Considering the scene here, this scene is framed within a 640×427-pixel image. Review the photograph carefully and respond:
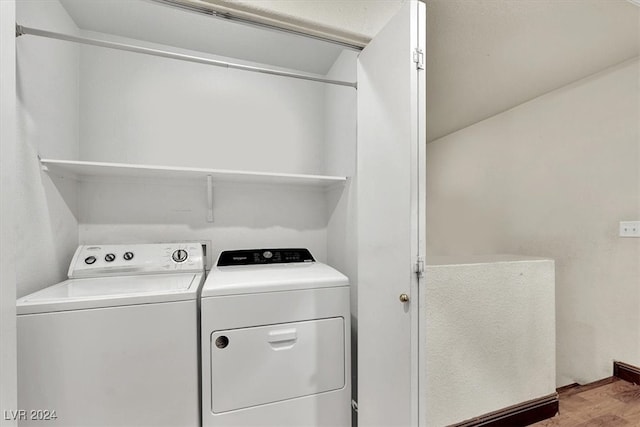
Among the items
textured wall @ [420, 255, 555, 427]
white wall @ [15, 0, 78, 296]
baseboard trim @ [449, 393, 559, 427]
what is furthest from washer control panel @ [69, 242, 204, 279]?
baseboard trim @ [449, 393, 559, 427]

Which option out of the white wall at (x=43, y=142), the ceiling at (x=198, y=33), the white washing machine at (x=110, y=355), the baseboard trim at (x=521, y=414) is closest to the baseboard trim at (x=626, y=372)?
the baseboard trim at (x=521, y=414)

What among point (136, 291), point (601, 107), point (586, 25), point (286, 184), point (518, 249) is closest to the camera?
point (136, 291)

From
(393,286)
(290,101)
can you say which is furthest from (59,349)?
(290,101)

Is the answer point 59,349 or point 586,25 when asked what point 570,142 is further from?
point 59,349

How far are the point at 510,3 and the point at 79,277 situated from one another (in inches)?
103

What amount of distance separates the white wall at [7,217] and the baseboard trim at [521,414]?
184cm

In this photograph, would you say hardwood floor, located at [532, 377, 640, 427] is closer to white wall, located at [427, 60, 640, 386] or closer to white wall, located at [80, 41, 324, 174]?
white wall, located at [427, 60, 640, 386]

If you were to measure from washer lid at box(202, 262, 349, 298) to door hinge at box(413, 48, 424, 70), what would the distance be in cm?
106

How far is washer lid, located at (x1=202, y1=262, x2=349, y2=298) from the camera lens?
4.25 feet

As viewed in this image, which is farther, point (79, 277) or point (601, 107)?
point (601, 107)

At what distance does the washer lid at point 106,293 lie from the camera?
1075mm

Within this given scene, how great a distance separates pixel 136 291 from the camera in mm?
1222

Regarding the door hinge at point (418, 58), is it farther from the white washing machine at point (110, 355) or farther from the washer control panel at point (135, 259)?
the washer control panel at point (135, 259)

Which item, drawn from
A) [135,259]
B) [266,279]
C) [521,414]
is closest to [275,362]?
[266,279]
